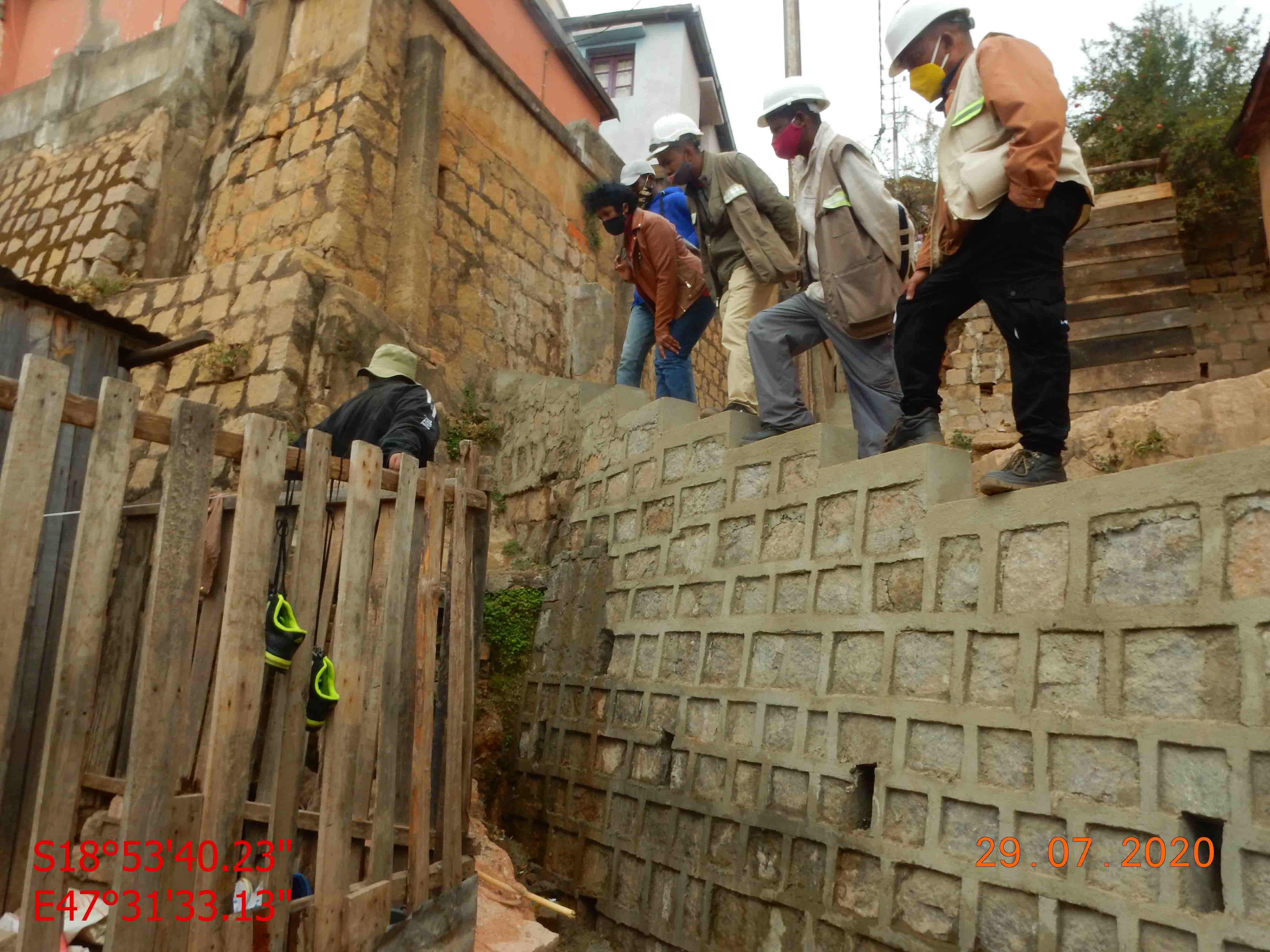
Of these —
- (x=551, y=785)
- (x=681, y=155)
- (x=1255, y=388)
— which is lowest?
(x=551, y=785)

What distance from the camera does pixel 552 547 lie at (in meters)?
5.89

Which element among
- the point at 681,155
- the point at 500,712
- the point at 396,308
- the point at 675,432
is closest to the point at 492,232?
the point at 396,308

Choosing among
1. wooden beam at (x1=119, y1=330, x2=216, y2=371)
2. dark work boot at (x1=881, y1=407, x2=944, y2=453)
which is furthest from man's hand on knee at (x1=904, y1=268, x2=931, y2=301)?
wooden beam at (x1=119, y1=330, x2=216, y2=371)

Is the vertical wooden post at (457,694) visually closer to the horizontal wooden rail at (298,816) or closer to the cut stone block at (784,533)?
the horizontal wooden rail at (298,816)

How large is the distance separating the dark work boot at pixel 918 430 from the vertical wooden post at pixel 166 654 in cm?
252

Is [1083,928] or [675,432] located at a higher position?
[675,432]

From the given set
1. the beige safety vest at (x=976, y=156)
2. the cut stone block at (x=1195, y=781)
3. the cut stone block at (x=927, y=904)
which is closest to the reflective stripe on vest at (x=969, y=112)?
the beige safety vest at (x=976, y=156)

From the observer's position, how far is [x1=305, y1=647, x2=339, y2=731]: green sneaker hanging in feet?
8.73

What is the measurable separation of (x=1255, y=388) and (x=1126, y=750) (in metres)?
2.73

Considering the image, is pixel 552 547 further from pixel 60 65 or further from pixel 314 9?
pixel 60 65

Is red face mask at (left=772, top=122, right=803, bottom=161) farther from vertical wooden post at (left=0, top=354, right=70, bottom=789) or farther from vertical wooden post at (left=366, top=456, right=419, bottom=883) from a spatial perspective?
vertical wooden post at (left=0, top=354, right=70, bottom=789)

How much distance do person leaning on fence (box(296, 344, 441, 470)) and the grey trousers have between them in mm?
1571

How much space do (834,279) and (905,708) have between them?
73.8 inches

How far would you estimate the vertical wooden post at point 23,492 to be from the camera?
195 cm
